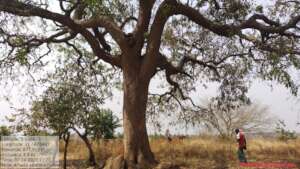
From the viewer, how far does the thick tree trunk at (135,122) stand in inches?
633

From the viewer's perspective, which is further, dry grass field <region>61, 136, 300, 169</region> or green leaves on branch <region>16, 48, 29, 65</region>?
dry grass field <region>61, 136, 300, 169</region>

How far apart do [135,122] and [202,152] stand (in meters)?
6.44

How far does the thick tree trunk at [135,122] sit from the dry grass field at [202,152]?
2892mm

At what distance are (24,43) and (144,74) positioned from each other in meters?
4.28

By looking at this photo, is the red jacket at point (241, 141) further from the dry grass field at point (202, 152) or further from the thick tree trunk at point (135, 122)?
the thick tree trunk at point (135, 122)

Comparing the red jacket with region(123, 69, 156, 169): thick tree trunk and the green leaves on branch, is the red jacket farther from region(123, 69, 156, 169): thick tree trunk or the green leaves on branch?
the green leaves on branch

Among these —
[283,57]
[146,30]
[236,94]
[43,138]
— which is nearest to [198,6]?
[146,30]

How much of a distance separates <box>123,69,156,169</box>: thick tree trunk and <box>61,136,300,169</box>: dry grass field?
2.89 m

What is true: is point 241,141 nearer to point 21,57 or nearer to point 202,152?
point 202,152

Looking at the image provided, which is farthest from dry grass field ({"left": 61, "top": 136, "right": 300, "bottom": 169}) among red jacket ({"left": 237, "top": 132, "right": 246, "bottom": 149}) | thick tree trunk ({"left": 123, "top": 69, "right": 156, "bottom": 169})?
thick tree trunk ({"left": 123, "top": 69, "right": 156, "bottom": 169})

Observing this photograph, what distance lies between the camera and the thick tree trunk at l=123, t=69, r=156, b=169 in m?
16.1

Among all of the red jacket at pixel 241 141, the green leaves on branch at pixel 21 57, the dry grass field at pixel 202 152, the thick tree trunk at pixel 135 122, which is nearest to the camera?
the green leaves on branch at pixel 21 57

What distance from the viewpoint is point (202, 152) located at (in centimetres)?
2170

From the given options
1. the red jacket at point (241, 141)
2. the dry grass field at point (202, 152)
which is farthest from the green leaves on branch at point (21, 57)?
the red jacket at point (241, 141)
